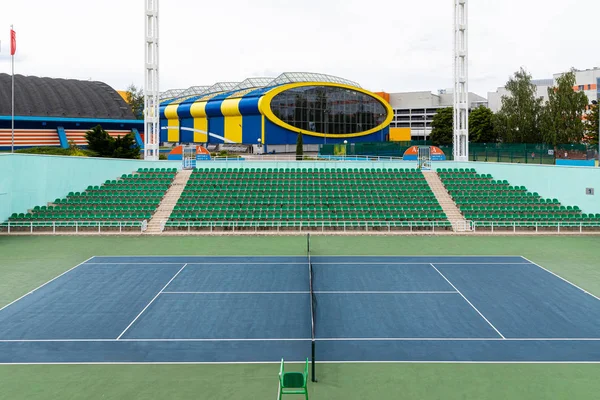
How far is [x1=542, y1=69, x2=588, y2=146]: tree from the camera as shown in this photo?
198 ft

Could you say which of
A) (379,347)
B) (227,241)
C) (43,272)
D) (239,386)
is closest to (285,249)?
(227,241)

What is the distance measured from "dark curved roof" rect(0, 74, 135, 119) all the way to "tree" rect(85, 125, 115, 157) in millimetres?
14497

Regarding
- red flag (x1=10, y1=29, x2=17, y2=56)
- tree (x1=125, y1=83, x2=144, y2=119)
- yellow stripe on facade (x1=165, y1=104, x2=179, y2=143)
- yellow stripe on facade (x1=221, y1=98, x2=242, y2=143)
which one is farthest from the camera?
tree (x1=125, y1=83, x2=144, y2=119)

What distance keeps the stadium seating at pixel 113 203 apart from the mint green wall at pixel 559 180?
2772 cm

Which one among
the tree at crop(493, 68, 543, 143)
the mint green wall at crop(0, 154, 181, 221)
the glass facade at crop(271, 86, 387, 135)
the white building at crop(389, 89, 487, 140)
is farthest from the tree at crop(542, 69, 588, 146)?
the white building at crop(389, 89, 487, 140)

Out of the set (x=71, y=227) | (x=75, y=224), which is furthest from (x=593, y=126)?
(x=71, y=227)

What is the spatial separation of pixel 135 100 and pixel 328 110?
2237 inches

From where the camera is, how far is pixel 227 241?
31891 mm

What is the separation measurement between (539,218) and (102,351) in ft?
99.9

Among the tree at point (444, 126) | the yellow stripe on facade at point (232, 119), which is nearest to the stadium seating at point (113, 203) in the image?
the yellow stripe on facade at point (232, 119)

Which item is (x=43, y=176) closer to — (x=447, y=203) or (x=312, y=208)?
(x=312, y=208)

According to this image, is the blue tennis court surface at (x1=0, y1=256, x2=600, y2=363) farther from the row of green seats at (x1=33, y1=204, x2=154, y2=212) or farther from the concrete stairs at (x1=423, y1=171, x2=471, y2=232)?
the row of green seats at (x1=33, y1=204, x2=154, y2=212)

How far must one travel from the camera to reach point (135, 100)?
4847 inches

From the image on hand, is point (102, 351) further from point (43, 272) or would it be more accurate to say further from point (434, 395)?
point (43, 272)
